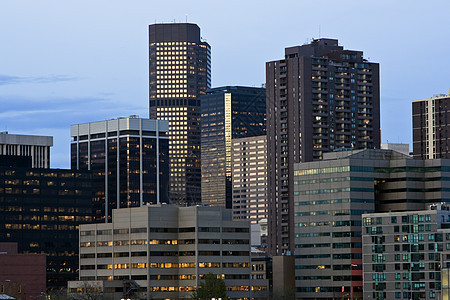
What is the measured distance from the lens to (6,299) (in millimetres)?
193750

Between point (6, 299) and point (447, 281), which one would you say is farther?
point (6, 299)

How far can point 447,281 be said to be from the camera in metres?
156

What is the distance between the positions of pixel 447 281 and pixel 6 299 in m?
78.6
